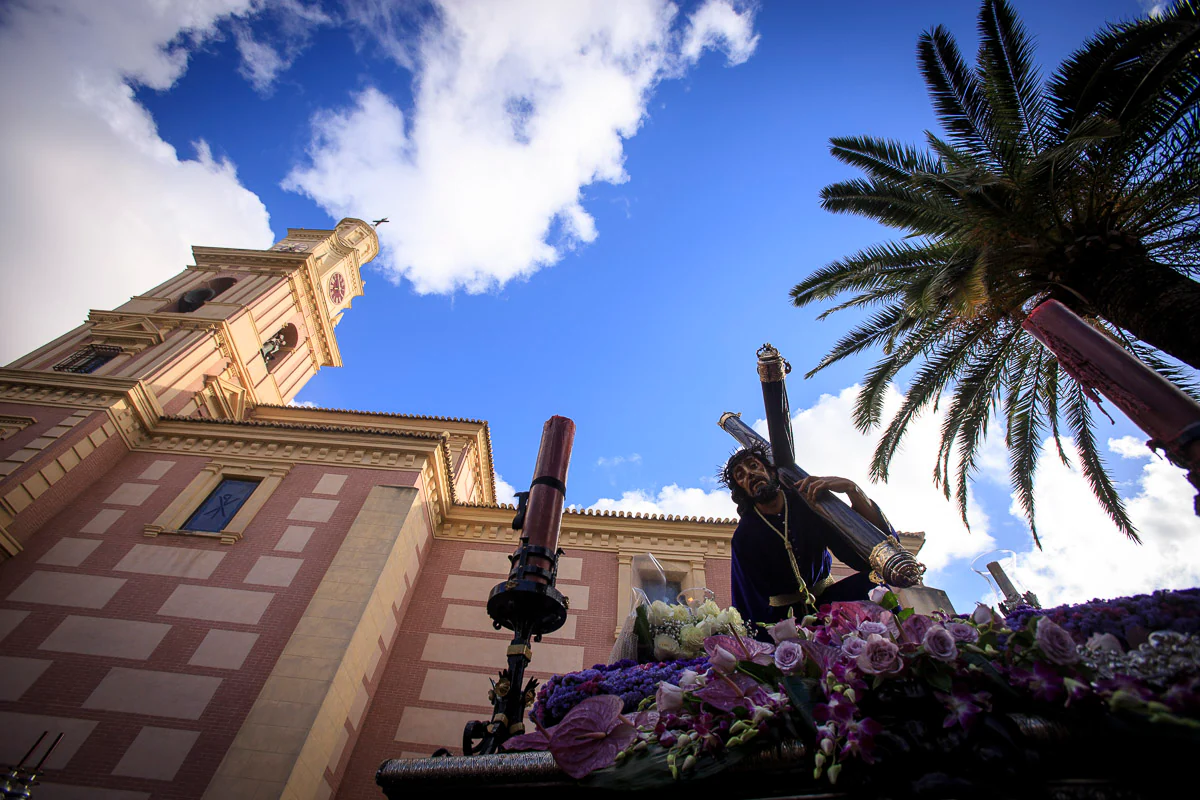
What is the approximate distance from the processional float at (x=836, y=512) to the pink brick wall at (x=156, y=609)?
8.85 meters

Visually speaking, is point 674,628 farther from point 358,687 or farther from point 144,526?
point 144,526

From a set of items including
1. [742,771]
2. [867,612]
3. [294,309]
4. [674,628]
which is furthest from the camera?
[294,309]

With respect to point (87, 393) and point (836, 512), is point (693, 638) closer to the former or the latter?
point (836, 512)

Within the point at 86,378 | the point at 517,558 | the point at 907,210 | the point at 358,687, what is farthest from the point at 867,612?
the point at 86,378

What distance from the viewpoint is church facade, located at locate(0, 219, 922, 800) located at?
820 cm

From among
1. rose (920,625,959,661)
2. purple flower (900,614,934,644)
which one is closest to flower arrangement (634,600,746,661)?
purple flower (900,614,934,644)

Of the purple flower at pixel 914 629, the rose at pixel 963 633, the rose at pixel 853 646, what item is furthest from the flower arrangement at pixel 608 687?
the rose at pixel 963 633

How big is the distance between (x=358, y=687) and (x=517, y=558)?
8.72 metres

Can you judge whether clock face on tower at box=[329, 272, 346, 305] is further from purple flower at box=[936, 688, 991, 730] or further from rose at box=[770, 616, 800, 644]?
purple flower at box=[936, 688, 991, 730]

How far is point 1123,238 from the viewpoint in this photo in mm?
6570

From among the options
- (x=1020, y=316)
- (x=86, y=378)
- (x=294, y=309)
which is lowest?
(x=1020, y=316)

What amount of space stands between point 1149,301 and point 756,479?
5.09 metres

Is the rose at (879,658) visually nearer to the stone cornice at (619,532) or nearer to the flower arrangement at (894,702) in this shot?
the flower arrangement at (894,702)

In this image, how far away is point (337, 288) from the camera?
2580 cm
